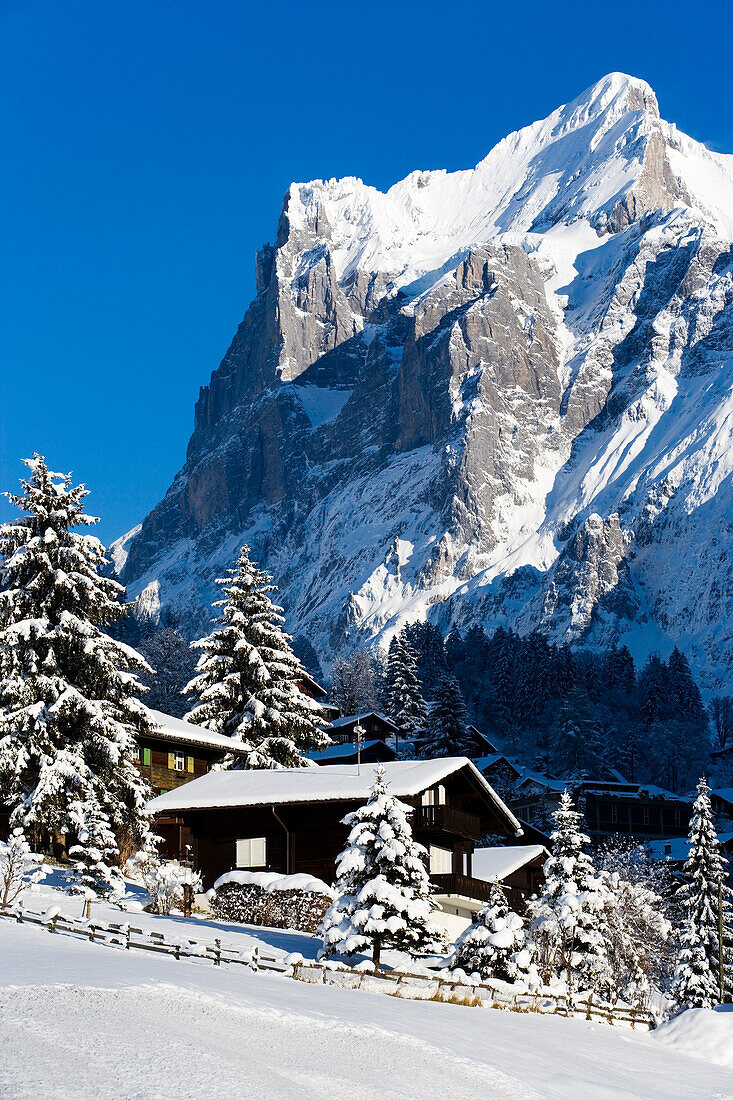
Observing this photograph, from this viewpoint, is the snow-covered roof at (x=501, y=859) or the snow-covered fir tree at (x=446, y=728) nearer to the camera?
the snow-covered roof at (x=501, y=859)

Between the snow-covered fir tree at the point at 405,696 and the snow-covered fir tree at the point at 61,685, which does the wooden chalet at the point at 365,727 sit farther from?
the snow-covered fir tree at the point at 61,685

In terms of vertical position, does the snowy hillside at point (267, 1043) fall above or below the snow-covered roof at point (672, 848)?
below

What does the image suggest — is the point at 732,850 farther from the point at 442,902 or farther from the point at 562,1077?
the point at 562,1077

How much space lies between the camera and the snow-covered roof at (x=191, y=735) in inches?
1746

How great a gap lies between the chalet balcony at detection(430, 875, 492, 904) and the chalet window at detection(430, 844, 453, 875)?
0.78ft

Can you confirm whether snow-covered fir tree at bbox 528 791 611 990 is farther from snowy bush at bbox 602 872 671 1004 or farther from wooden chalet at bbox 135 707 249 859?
wooden chalet at bbox 135 707 249 859

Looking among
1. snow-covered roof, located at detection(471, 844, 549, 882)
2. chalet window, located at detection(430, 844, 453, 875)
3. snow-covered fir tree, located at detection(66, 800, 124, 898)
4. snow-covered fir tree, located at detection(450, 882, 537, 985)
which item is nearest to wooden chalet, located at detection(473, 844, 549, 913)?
snow-covered roof, located at detection(471, 844, 549, 882)

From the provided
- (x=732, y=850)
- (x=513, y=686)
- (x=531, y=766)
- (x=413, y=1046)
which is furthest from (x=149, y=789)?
(x=513, y=686)

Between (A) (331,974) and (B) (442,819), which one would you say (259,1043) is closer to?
(A) (331,974)

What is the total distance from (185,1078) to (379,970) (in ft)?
39.1

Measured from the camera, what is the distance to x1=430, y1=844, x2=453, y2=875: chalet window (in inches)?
1639

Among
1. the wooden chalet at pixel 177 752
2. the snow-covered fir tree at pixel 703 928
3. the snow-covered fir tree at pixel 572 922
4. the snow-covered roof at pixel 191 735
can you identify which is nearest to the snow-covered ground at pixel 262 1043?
the snow-covered fir tree at pixel 572 922

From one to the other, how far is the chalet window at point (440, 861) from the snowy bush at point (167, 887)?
11.4 metres

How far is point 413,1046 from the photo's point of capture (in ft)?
53.8
